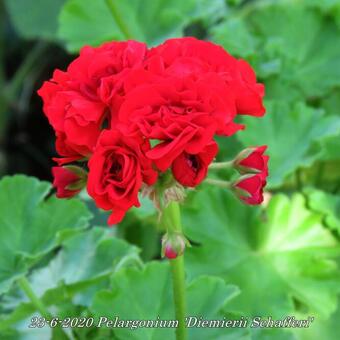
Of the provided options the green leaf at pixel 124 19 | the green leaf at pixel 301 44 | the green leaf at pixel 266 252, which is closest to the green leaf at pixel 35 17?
the green leaf at pixel 124 19

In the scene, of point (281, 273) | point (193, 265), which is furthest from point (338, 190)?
point (193, 265)

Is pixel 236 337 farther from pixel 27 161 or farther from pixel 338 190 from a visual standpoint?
pixel 27 161

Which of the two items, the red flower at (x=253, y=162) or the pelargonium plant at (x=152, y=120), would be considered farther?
the red flower at (x=253, y=162)

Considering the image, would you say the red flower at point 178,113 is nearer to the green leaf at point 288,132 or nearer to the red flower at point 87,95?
the red flower at point 87,95

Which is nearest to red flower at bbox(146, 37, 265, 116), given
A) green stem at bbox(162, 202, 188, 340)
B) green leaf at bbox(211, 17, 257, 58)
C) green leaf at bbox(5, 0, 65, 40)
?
green stem at bbox(162, 202, 188, 340)

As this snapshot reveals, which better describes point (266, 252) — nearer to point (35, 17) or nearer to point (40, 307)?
point (40, 307)

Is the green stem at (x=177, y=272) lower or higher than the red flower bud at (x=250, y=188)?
lower

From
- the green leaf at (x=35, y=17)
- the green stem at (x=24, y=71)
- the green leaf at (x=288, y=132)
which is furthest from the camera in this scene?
the green stem at (x=24, y=71)

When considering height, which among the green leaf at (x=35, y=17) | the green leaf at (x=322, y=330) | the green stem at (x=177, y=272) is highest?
the green stem at (x=177, y=272)
